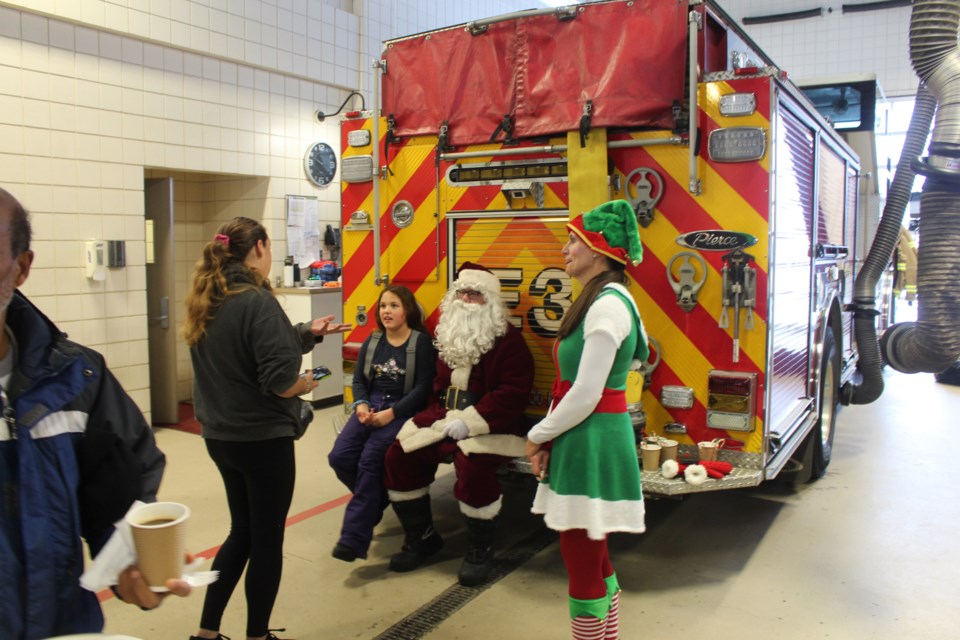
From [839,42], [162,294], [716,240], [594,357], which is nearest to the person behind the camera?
[594,357]

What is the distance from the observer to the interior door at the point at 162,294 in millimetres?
6797

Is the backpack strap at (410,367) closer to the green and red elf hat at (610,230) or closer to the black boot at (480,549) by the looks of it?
the black boot at (480,549)

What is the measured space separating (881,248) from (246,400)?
160 inches

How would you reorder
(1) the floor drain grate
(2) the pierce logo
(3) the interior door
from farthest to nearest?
1. (3) the interior door
2. (2) the pierce logo
3. (1) the floor drain grate

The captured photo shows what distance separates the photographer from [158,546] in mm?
1562

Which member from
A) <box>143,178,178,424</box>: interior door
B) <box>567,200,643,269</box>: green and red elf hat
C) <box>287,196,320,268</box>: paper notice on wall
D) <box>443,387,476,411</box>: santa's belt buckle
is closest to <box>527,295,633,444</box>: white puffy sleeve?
<box>567,200,643,269</box>: green and red elf hat

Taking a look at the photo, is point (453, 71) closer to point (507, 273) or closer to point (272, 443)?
point (507, 273)

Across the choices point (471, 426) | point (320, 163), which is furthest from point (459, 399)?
point (320, 163)

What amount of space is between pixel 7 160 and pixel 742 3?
40.7 feet

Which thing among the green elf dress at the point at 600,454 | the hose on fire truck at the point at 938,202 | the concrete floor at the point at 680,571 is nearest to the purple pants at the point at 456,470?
the concrete floor at the point at 680,571

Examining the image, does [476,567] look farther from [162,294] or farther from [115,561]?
[162,294]

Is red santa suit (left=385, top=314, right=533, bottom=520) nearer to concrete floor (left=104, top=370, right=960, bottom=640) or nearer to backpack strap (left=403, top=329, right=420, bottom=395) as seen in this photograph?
backpack strap (left=403, top=329, right=420, bottom=395)

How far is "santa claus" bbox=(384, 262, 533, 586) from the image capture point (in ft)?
12.3

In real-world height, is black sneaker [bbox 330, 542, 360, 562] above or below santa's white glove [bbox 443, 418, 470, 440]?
below
